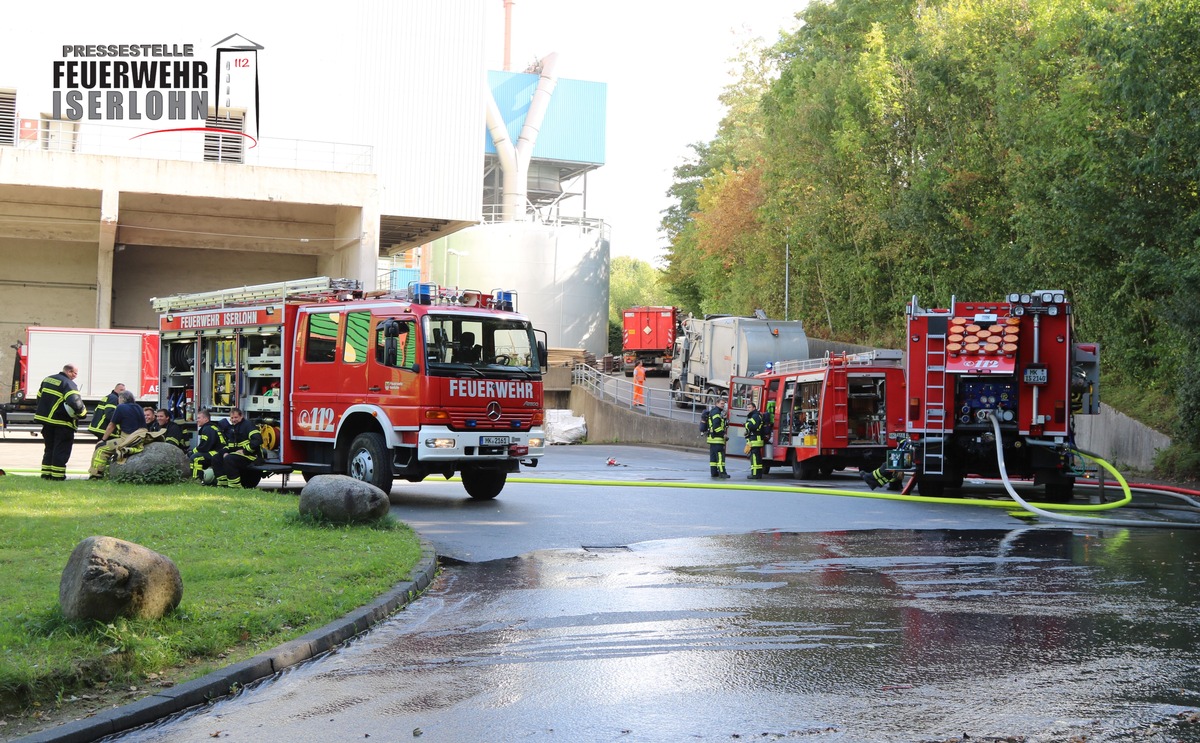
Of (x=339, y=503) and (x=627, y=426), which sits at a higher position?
(x=339, y=503)

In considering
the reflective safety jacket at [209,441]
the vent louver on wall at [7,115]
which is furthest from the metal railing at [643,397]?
the vent louver on wall at [7,115]

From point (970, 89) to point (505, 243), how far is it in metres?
31.9

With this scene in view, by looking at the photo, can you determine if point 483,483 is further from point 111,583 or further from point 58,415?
point 111,583

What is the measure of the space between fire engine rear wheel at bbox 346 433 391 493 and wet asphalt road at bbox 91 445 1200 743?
7.55 ft

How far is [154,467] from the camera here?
16172 millimetres

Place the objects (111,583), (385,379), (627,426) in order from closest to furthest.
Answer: (111,583) → (385,379) → (627,426)

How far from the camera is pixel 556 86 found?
67.6m

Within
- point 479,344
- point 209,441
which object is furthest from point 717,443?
point 209,441

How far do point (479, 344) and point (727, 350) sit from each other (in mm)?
21043

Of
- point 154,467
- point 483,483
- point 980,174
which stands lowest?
point 483,483

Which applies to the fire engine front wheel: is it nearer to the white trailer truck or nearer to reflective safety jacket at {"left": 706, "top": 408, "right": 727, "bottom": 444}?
reflective safety jacket at {"left": 706, "top": 408, "right": 727, "bottom": 444}

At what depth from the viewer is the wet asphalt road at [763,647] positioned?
18.1 ft

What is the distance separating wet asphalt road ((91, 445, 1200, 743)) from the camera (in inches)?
217

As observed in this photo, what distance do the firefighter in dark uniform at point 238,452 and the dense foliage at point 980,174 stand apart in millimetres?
15197
